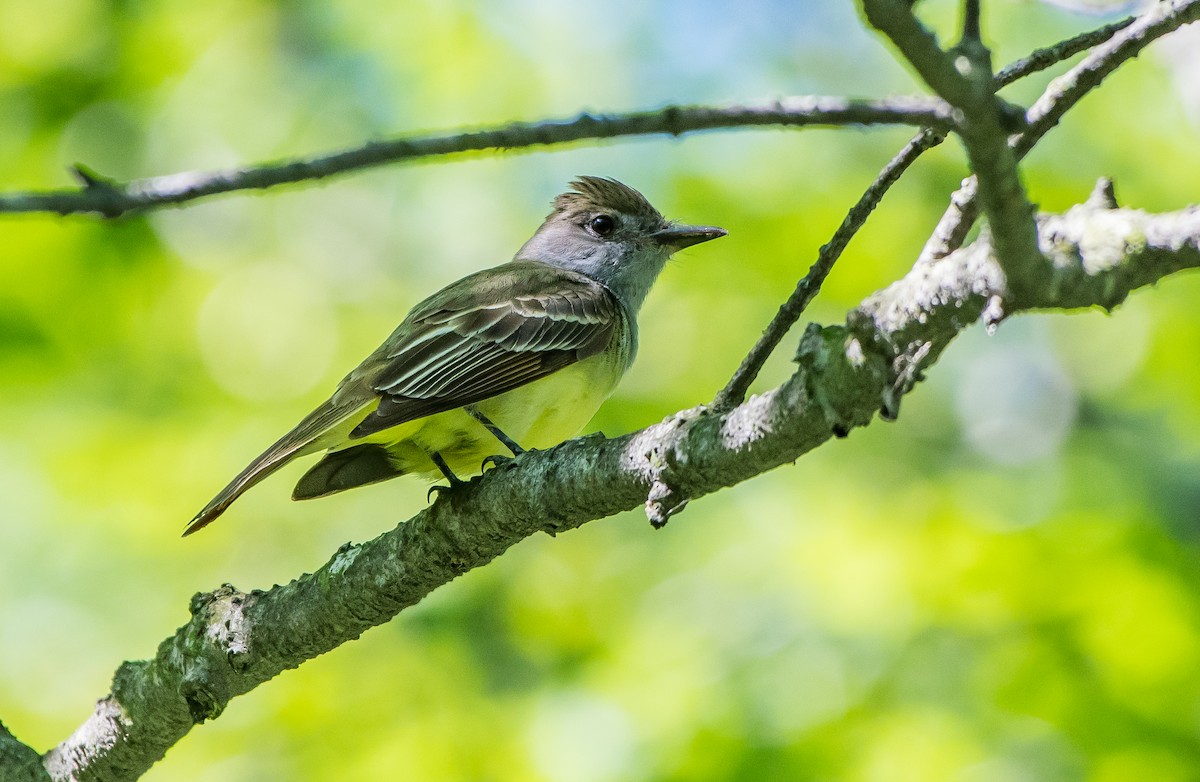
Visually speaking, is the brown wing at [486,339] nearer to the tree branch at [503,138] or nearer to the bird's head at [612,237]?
the bird's head at [612,237]

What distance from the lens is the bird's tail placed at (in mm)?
5246

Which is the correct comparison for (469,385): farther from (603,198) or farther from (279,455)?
(603,198)

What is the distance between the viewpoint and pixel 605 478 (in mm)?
3748

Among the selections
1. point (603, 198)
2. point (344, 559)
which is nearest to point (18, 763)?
point (344, 559)

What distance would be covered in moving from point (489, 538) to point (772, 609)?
2.65 meters

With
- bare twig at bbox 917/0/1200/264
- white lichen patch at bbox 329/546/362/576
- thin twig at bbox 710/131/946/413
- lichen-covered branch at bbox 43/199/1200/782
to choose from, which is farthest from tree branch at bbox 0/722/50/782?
bare twig at bbox 917/0/1200/264

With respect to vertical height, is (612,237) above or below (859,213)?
above

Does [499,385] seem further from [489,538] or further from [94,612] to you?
[94,612]

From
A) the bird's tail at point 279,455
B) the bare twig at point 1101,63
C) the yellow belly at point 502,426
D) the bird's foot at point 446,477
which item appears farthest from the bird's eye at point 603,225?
the bare twig at point 1101,63

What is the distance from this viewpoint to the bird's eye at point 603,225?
7871mm

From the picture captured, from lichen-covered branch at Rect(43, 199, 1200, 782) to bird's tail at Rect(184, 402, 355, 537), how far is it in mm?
576

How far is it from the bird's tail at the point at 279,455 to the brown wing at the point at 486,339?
269 mm

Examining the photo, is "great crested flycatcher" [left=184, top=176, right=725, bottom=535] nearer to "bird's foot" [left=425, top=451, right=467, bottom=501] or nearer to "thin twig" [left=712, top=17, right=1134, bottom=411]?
"bird's foot" [left=425, top=451, right=467, bottom=501]

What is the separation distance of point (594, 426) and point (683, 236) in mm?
1769
